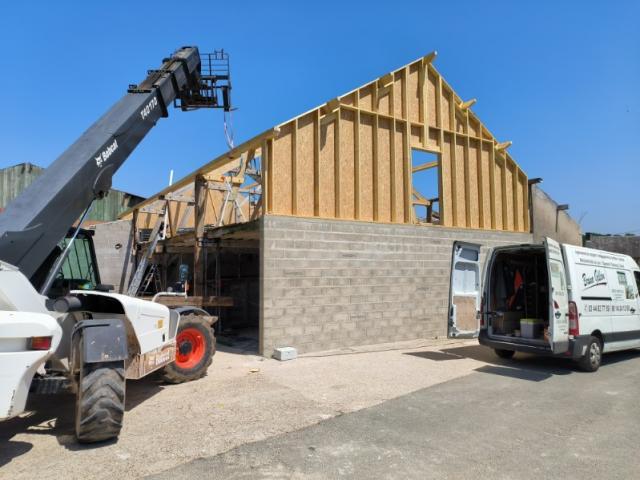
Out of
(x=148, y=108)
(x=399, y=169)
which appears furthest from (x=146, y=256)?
(x=399, y=169)

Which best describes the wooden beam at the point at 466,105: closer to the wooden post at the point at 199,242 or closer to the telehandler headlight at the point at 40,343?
the wooden post at the point at 199,242

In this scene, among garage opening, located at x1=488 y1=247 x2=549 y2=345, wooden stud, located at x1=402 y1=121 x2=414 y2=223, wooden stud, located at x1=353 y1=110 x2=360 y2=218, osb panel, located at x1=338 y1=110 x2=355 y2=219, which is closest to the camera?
garage opening, located at x1=488 y1=247 x2=549 y2=345

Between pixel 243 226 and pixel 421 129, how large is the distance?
583cm

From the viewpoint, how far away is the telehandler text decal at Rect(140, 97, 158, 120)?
25.4 ft

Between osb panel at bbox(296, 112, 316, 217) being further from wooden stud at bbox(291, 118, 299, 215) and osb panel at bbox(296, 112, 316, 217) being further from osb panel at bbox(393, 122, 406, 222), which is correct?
osb panel at bbox(393, 122, 406, 222)

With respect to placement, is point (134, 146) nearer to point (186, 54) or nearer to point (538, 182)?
point (186, 54)

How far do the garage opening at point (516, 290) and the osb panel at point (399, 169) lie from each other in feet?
9.95

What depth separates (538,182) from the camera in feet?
49.2

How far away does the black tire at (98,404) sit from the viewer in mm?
4266

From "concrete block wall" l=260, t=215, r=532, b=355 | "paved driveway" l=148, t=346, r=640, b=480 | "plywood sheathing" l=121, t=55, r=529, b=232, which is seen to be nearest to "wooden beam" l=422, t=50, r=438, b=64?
"plywood sheathing" l=121, t=55, r=529, b=232

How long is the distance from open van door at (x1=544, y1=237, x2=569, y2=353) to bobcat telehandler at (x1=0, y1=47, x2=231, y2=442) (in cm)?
572

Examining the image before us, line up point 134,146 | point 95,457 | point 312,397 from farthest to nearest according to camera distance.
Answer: point 134,146, point 312,397, point 95,457

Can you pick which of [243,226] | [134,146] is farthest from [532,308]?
[134,146]

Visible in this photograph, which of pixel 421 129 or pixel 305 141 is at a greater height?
pixel 421 129
